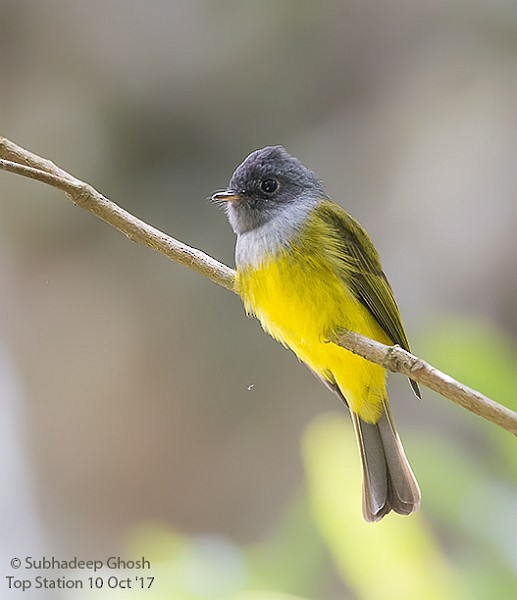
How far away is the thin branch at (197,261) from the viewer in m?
1.07

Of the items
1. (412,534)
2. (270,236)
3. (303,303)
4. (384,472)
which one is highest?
(270,236)

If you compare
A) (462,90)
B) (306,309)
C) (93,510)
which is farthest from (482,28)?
(93,510)

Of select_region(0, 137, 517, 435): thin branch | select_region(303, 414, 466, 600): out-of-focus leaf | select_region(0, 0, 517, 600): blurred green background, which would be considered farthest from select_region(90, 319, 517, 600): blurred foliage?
select_region(0, 0, 517, 600): blurred green background

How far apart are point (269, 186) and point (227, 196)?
0.10m

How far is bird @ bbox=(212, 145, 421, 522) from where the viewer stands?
1529mm

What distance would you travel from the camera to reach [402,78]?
308 centimetres

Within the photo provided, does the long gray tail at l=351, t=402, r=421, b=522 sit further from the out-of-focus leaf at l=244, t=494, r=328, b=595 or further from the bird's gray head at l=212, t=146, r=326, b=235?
the bird's gray head at l=212, t=146, r=326, b=235

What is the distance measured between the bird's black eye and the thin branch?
0.24 metres

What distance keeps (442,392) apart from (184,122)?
2.14m

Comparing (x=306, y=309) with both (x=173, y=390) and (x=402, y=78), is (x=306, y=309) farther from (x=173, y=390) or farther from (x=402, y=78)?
(x=402, y=78)

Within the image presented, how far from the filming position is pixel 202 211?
2.95 m

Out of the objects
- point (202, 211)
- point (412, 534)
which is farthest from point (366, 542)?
point (202, 211)

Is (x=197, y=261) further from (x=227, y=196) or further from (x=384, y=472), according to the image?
(x=384, y=472)

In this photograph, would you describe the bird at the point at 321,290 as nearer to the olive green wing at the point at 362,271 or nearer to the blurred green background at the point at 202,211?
the olive green wing at the point at 362,271
